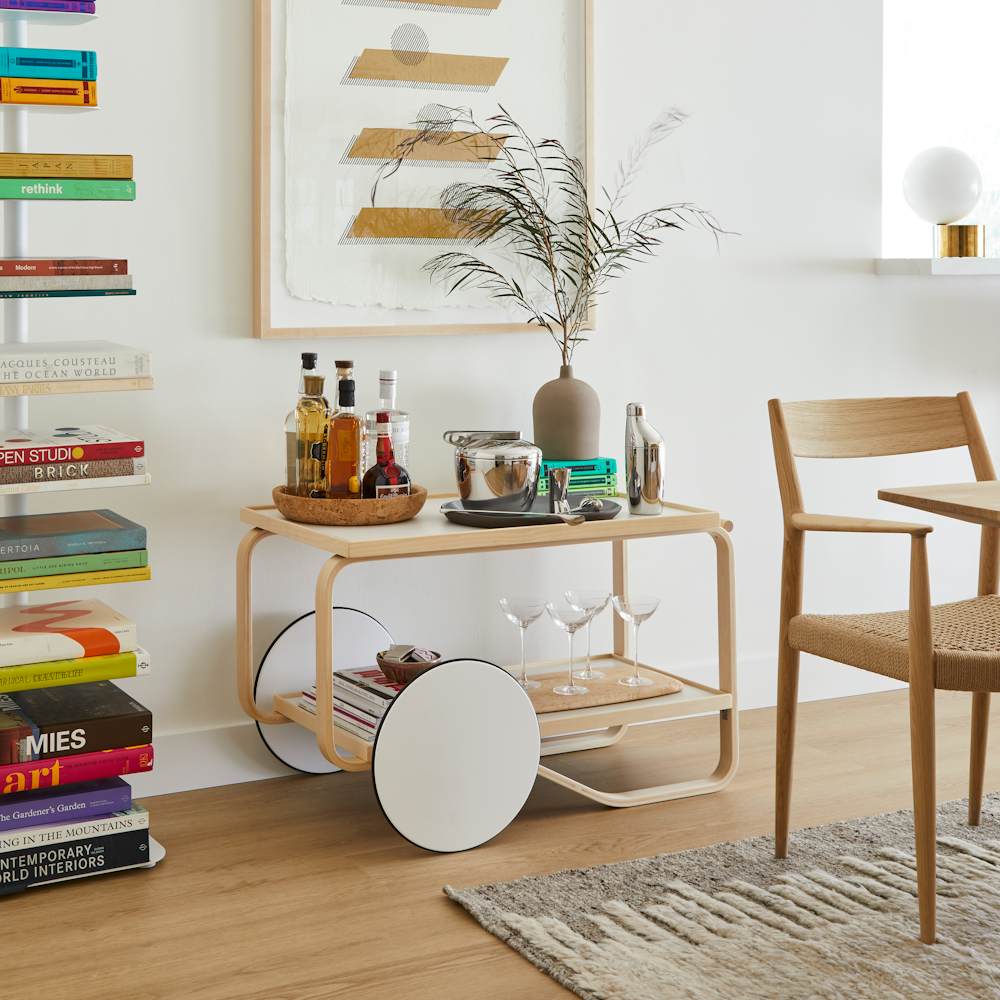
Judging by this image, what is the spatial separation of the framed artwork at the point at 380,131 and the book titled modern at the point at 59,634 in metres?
0.72

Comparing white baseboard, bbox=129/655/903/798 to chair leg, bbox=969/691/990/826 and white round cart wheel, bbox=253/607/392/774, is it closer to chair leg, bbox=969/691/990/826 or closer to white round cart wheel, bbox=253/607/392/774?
white round cart wheel, bbox=253/607/392/774

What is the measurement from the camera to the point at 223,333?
111 inches

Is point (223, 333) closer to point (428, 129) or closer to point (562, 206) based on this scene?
point (428, 129)

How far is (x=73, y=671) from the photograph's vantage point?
2.27 m

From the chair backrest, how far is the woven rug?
2.24ft

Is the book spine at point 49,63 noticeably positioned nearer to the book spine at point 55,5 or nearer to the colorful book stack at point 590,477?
the book spine at point 55,5

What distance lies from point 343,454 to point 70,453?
518 millimetres

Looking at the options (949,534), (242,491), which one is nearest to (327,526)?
(242,491)

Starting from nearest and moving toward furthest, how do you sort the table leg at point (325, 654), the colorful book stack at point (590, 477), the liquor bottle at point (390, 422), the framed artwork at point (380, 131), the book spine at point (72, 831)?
the book spine at point (72, 831), the table leg at point (325, 654), the liquor bottle at point (390, 422), the framed artwork at point (380, 131), the colorful book stack at point (590, 477)

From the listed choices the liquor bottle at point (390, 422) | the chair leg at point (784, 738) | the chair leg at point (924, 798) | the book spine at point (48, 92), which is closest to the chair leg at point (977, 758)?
the chair leg at point (784, 738)

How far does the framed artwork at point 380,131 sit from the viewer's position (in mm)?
2799

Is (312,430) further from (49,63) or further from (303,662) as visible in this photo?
(49,63)

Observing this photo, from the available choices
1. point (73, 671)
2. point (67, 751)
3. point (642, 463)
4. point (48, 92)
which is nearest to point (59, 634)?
point (73, 671)

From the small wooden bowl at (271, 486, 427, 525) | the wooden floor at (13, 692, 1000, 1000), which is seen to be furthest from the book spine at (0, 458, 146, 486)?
the wooden floor at (13, 692, 1000, 1000)
